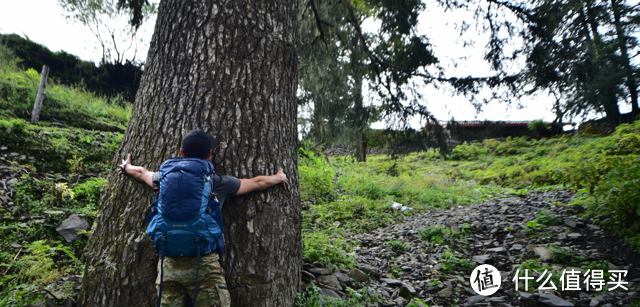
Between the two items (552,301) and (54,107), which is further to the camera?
(54,107)

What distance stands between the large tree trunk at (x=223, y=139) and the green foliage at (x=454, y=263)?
2093mm

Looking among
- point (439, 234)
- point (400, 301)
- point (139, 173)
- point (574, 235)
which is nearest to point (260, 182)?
point (139, 173)

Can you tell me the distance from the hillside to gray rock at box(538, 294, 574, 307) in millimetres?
39

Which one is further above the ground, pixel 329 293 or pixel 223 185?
pixel 223 185

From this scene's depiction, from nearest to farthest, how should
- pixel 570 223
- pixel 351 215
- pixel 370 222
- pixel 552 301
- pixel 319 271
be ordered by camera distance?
1. pixel 552 301
2. pixel 319 271
3. pixel 570 223
4. pixel 370 222
5. pixel 351 215

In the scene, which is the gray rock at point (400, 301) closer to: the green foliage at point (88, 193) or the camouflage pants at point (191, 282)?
the camouflage pants at point (191, 282)

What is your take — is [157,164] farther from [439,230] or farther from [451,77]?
[451,77]

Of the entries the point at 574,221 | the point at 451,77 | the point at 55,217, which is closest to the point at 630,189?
the point at 574,221

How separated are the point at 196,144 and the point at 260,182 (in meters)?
0.59

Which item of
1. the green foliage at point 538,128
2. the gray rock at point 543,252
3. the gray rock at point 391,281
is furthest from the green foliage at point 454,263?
the green foliage at point 538,128

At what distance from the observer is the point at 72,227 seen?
372 centimetres

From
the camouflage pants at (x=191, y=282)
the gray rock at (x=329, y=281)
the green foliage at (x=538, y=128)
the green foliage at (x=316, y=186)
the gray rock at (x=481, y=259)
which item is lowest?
the gray rock at (x=481, y=259)

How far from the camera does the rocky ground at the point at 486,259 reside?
3045 mm

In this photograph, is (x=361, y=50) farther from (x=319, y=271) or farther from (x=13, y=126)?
(x=13, y=126)
